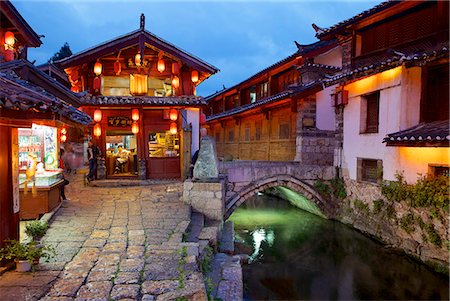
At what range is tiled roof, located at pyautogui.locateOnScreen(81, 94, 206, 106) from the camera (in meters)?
14.1

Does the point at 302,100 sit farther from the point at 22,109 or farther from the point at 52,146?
the point at 22,109

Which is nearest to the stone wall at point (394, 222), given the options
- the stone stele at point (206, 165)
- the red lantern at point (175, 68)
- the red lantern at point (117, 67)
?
the stone stele at point (206, 165)

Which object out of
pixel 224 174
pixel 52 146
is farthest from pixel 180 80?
pixel 52 146

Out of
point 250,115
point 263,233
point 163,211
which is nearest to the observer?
point 163,211

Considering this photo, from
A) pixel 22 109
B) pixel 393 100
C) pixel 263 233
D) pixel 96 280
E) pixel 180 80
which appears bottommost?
pixel 263 233

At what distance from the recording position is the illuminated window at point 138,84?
1525 centimetres

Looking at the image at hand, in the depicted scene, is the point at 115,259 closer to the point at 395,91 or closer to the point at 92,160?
the point at 92,160

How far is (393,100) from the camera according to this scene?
37.1 ft

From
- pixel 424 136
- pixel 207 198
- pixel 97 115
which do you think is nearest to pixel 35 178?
pixel 207 198

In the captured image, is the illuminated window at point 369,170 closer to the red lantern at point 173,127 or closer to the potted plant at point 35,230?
the red lantern at point 173,127

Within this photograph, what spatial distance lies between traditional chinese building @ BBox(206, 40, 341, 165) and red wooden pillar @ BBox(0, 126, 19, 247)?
1245 centimetres

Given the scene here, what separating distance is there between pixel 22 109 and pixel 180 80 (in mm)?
11744

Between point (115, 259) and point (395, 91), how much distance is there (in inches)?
425

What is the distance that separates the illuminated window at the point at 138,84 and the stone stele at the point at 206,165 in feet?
21.6
